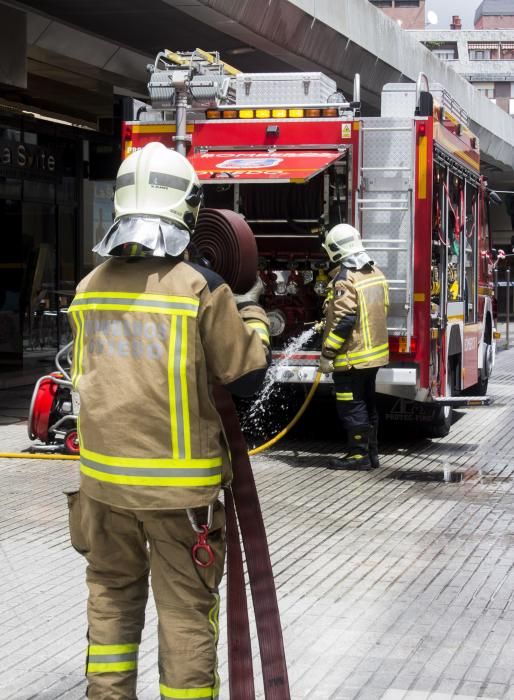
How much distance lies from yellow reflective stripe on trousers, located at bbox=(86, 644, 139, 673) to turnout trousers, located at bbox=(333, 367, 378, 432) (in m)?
5.83

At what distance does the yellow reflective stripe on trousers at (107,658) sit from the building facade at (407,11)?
356 feet

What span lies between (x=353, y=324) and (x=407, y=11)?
105 m

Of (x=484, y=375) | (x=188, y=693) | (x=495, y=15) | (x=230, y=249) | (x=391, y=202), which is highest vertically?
(x=495, y=15)

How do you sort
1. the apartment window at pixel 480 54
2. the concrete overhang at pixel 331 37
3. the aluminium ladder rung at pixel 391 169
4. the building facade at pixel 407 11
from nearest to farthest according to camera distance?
the aluminium ladder rung at pixel 391 169 < the concrete overhang at pixel 331 37 < the apartment window at pixel 480 54 < the building facade at pixel 407 11

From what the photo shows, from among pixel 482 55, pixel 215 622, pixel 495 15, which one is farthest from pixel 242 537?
pixel 495 15

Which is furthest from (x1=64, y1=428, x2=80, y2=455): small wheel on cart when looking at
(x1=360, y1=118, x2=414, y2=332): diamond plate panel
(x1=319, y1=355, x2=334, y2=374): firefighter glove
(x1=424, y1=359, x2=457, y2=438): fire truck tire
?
(x1=424, y1=359, x2=457, y2=438): fire truck tire

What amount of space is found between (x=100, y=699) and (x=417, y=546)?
3.53 m

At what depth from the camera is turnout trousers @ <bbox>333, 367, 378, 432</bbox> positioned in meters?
9.07

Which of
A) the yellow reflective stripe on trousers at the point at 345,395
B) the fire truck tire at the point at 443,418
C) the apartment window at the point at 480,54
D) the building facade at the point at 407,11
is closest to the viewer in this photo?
the yellow reflective stripe on trousers at the point at 345,395

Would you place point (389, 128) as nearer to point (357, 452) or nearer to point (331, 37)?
point (357, 452)

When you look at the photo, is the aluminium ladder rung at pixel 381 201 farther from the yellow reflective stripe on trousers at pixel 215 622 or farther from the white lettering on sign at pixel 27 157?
the white lettering on sign at pixel 27 157

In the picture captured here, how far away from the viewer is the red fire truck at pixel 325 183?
31.0 feet

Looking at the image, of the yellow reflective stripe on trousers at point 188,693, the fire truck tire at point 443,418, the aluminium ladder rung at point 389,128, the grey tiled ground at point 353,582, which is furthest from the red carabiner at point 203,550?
the fire truck tire at point 443,418

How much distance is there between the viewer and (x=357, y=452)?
363 inches
